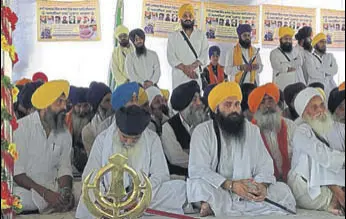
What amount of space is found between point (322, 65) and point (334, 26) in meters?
0.27

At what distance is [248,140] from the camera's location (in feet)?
13.0

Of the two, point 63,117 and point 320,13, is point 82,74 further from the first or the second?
point 320,13

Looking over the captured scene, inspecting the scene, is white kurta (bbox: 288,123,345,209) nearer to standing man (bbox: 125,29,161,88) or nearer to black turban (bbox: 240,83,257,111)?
black turban (bbox: 240,83,257,111)

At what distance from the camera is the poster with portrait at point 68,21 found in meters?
4.38

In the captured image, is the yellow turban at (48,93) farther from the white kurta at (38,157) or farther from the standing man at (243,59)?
the standing man at (243,59)

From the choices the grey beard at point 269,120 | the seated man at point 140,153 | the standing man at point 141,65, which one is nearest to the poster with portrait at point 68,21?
the standing man at point 141,65

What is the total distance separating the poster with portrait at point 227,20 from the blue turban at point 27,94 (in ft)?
4.71

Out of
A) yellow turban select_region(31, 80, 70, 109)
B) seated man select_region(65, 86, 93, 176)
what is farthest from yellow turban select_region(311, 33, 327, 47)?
yellow turban select_region(31, 80, 70, 109)

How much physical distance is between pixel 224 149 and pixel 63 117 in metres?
1.00

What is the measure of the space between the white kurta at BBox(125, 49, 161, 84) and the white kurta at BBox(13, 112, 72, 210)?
770 millimetres

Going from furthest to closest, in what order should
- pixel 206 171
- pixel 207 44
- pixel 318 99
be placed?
1. pixel 207 44
2. pixel 318 99
3. pixel 206 171

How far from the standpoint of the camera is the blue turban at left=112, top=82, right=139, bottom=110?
165 inches

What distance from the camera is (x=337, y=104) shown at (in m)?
4.04

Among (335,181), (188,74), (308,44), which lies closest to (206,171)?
(335,181)
